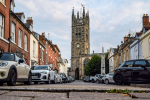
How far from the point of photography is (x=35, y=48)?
3169cm

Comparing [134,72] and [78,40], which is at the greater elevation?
[78,40]

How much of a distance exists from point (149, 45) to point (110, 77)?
7355 mm

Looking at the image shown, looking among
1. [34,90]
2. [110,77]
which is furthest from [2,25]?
[34,90]

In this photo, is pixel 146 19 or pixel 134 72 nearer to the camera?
pixel 134 72

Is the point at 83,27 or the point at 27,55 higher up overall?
the point at 83,27

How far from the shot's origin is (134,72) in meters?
12.5

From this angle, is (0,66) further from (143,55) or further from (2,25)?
(143,55)

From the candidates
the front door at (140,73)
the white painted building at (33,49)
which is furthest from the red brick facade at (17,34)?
the front door at (140,73)

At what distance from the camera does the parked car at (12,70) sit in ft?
28.6

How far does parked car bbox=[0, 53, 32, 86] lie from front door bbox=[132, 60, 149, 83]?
20.6ft

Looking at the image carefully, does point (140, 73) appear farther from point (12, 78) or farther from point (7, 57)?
point (7, 57)

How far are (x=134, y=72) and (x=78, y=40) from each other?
355 ft

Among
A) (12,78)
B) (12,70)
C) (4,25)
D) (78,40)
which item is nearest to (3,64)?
(12,70)

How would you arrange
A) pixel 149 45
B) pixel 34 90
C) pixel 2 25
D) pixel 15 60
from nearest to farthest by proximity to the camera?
pixel 34 90 < pixel 15 60 < pixel 2 25 < pixel 149 45
